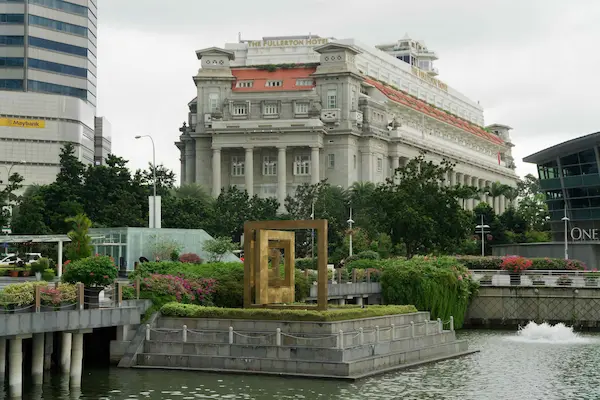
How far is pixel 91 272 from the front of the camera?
46.8 meters

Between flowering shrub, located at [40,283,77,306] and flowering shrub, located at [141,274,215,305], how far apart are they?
20.5 ft

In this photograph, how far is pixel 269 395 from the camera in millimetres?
40375

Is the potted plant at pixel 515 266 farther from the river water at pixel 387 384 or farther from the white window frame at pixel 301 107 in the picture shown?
the white window frame at pixel 301 107

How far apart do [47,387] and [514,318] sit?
1574 inches

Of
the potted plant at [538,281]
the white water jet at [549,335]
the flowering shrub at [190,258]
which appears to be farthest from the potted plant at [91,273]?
the potted plant at [538,281]

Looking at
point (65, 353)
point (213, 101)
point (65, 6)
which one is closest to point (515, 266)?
point (65, 353)

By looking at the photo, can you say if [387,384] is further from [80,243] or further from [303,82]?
[303,82]

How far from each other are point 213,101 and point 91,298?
115 metres

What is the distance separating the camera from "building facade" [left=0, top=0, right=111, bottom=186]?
148000 mm

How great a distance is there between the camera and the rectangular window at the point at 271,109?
157 meters

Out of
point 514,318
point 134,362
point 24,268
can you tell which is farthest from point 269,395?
point 514,318

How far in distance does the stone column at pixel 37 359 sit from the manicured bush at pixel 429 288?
3150 centimetres

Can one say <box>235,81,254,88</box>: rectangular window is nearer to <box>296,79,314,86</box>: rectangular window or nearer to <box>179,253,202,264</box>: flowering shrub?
<box>296,79,314,86</box>: rectangular window

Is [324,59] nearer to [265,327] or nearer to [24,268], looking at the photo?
[24,268]
